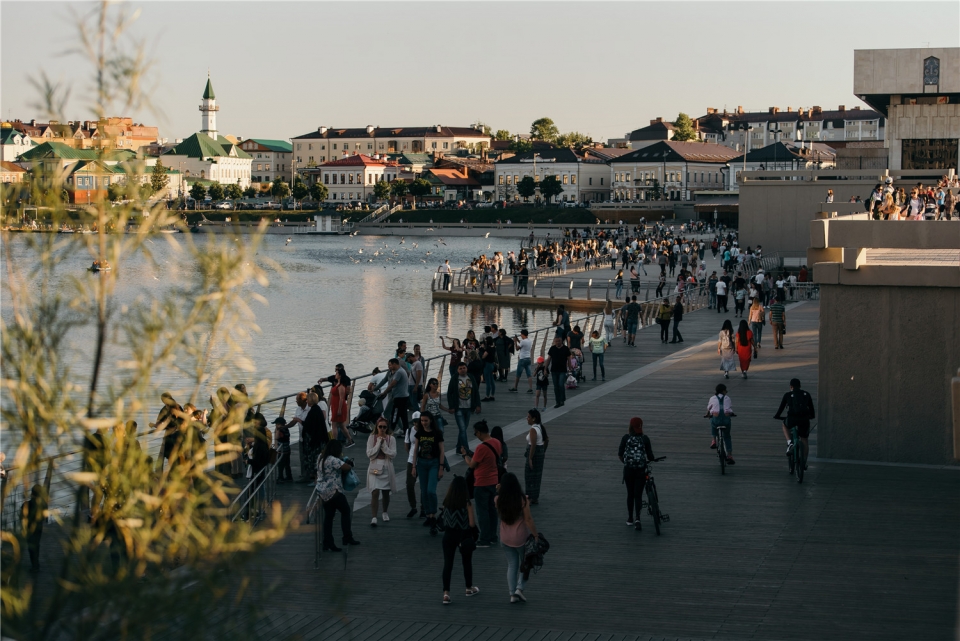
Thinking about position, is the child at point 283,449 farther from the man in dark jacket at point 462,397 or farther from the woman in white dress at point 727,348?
the woman in white dress at point 727,348

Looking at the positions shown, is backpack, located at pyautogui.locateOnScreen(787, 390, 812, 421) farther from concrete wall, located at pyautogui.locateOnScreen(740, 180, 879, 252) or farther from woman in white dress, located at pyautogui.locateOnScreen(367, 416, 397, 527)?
concrete wall, located at pyautogui.locateOnScreen(740, 180, 879, 252)

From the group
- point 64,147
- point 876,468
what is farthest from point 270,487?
point 64,147

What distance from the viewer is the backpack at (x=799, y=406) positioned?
15852 millimetres

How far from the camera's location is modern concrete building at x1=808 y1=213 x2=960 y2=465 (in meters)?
16.9

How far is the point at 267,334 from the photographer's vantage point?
48281 millimetres

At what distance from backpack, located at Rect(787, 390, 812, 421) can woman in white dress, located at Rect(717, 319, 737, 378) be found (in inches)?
328

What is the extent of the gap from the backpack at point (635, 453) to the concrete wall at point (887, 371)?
5229mm

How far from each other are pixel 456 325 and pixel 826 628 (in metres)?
40.2

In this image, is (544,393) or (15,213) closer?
(15,213)

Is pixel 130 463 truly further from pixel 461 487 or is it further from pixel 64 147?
pixel 461 487

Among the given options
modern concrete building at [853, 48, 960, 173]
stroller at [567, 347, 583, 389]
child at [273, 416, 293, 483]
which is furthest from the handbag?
modern concrete building at [853, 48, 960, 173]

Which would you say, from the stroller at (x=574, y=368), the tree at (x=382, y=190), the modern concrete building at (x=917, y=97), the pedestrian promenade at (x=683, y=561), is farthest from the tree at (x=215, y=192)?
the pedestrian promenade at (x=683, y=561)

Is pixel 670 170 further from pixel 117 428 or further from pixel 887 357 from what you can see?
pixel 117 428

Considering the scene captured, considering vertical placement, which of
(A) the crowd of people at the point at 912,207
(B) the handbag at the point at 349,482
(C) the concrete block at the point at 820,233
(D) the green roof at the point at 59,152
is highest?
(A) the crowd of people at the point at 912,207
